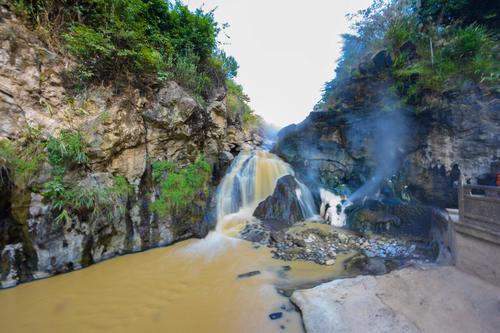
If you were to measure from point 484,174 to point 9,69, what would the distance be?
13.5 m

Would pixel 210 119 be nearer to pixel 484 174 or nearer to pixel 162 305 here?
pixel 162 305

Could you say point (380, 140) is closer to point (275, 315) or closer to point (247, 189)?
point (247, 189)

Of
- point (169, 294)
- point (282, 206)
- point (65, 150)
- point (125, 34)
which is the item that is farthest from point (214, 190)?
point (125, 34)

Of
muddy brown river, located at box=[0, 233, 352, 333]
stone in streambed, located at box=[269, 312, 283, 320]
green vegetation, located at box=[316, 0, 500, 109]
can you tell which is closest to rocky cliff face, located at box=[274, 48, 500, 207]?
green vegetation, located at box=[316, 0, 500, 109]

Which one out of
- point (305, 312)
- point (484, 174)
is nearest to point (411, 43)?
point (484, 174)

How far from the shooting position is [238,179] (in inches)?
385

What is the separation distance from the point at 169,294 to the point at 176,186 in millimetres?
3470

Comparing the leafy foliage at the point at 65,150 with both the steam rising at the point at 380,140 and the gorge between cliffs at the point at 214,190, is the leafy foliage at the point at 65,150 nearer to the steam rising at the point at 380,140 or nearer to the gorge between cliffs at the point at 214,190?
the gorge between cliffs at the point at 214,190

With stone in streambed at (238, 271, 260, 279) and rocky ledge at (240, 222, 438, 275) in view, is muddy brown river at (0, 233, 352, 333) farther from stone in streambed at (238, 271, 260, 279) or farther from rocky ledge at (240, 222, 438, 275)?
rocky ledge at (240, 222, 438, 275)

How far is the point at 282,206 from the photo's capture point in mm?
8781

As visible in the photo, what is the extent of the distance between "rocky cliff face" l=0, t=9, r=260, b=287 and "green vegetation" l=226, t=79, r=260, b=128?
4889 millimetres

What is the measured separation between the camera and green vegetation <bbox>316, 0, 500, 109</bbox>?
19.5 ft

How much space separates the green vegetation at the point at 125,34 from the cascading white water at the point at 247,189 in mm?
4733

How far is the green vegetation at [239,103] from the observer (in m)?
11.5
